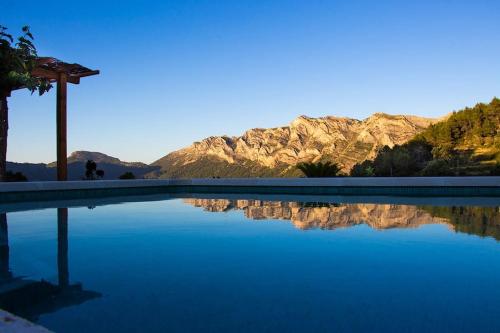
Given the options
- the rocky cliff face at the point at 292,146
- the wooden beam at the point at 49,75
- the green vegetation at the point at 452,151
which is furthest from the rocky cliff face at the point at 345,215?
the rocky cliff face at the point at 292,146

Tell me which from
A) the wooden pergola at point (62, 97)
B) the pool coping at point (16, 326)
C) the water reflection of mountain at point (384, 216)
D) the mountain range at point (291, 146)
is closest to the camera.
Answer: the pool coping at point (16, 326)

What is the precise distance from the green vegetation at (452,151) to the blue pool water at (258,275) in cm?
1297

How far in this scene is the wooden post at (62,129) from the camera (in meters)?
14.8

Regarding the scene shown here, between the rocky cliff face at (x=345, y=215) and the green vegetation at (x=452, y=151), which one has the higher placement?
the green vegetation at (x=452, y=151)

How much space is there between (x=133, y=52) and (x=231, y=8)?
25.0 ft

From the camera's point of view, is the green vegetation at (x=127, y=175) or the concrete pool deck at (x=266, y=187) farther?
the green vegetation at (x=127, y=175)

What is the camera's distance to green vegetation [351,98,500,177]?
1975 cm

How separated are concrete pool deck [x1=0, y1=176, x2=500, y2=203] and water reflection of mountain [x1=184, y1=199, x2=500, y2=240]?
3.74m

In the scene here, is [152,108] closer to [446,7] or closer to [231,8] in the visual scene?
[231,8]

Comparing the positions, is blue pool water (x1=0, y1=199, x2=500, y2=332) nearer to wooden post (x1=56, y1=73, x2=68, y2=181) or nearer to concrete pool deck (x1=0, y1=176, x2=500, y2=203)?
concrete pool deck (x1=0, y1=176, x2=500, y2=203)

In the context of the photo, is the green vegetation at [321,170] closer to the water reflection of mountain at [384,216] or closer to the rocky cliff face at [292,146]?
the water reflection of mountain at [384,216]

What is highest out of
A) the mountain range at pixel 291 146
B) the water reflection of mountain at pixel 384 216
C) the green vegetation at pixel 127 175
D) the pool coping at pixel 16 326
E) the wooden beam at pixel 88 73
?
the mountain range at pixel 291 146

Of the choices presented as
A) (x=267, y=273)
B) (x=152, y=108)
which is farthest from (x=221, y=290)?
(x=152, y=108)

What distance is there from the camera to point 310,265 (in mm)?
4410
